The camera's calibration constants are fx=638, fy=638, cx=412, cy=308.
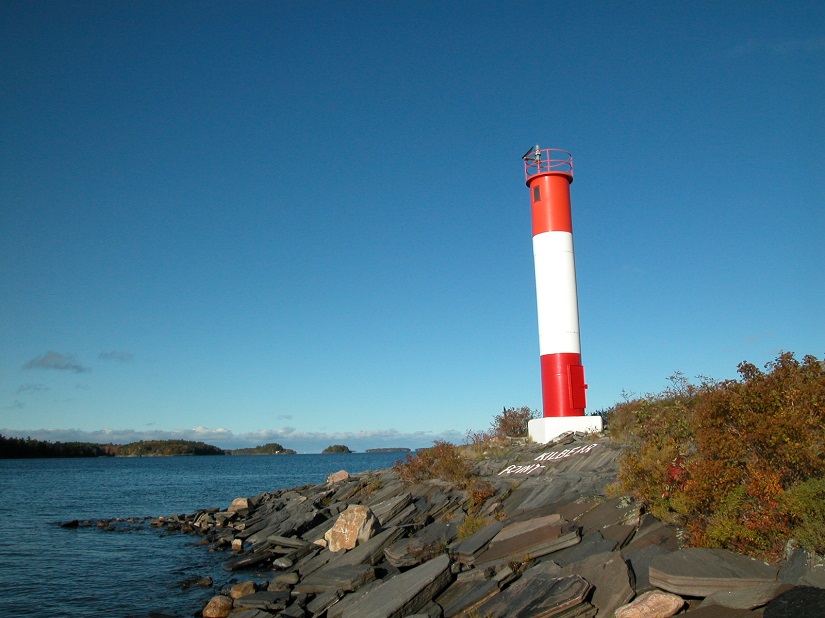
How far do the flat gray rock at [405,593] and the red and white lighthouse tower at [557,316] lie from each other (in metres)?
12.6

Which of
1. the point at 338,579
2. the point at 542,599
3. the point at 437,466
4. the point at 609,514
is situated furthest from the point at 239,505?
the point at 542,599

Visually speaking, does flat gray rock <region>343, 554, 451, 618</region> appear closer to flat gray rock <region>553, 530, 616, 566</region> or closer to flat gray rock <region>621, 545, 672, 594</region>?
flat gray rock <region>553, 530, 616, 566</region>

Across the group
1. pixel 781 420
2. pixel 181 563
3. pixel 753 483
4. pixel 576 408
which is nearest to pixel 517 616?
pixel 753 483

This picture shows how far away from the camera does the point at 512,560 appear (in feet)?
39.3

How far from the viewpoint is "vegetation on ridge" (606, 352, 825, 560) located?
9.33 metres

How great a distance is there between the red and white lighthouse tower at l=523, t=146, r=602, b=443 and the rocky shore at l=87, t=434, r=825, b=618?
4.33 feet

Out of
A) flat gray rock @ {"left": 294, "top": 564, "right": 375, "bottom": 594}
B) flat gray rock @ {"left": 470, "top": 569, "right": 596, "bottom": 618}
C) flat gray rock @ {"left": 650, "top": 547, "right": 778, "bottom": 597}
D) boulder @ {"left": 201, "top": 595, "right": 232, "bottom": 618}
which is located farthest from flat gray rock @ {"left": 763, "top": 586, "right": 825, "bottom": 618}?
boulder @ {"left": 201, "top": 595, "right": 232, "bottom": 618}

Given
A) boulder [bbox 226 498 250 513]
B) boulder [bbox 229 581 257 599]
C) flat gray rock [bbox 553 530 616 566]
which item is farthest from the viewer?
boulder [bbox 226 498 250 513]

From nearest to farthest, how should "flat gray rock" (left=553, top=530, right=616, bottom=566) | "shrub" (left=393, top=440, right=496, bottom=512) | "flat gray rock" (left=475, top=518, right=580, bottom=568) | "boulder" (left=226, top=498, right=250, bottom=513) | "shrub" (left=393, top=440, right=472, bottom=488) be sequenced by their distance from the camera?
"flat gray rock" (left=553, top=530, right=616, bottom=566), "flat gray rock" (left=475, top=518, right=580, bottom=568), "shrub" (left=393, top=440, right=496, bottom=512), "shrub" (left=393, top=440, right=472, bottom=488), "boulder" (left=226, top=498, right=250, bottom=513)

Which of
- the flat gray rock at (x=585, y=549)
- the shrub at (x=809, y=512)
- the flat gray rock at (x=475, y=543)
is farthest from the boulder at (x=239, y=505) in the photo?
the shrub at (x=809, y=512)

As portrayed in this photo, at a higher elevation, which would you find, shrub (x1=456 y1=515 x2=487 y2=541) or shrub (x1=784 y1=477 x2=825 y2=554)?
shrub (x1=784 y1=477 x2=825 y2=554)

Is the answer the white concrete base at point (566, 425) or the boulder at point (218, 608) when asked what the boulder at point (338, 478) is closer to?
the white concrete base at point (566, 425)

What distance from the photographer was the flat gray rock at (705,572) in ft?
28.8

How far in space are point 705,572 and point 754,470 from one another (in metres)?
2.00
